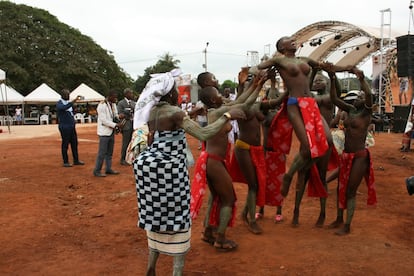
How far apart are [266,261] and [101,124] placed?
5501mm

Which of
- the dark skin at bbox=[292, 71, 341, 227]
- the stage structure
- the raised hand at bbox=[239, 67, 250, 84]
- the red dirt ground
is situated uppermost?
the stage structure

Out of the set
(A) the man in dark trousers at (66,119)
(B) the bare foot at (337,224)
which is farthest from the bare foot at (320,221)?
(A) the man in dark trousers at (66,119)

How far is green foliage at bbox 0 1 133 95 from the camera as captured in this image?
108 feet

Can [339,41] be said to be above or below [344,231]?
above

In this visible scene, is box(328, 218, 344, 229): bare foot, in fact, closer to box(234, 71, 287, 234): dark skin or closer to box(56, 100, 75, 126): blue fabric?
box(234, 71, 287, 234): dark skin

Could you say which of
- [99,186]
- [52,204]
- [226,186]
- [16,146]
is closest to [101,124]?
[99,186]

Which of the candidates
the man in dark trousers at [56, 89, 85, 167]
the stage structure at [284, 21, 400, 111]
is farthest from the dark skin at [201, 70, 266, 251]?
the stage structure at [284, 21, 400, 111]

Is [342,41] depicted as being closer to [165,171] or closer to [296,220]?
[296,220]

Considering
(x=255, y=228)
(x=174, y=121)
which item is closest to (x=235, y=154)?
(x=255, y=228)

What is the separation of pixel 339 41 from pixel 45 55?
81.8ft

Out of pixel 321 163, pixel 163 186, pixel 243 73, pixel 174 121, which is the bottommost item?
pixel 321 163

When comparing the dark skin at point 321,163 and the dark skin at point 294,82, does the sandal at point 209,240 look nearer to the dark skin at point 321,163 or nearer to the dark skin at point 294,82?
the dark skin at point 294,82

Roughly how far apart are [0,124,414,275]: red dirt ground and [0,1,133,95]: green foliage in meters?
27.9

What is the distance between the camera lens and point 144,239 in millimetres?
4883
